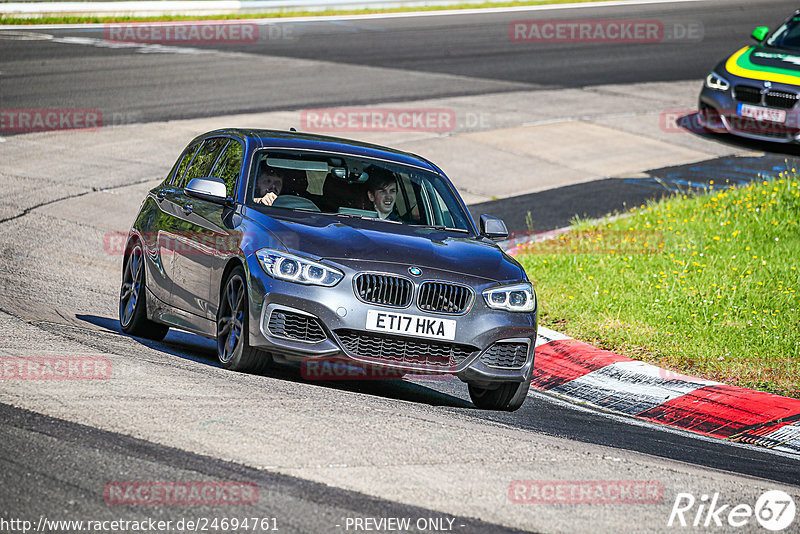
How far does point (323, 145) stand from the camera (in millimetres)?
8797

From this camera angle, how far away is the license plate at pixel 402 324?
724cm

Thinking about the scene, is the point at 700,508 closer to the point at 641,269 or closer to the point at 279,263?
the point at 279,263

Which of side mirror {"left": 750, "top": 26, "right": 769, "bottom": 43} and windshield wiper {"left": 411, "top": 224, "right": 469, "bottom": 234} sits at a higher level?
side mirror {"left": 750, "top": 26, "right": 769, "bottom": 43}

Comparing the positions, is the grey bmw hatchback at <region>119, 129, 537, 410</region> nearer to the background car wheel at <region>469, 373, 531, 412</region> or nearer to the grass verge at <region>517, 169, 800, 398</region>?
the background car wheel at <region>469, 373, 531, 412</region>

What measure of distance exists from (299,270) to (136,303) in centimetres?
255

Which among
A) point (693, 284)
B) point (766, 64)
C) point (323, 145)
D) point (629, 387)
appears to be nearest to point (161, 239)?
point (323, 145)

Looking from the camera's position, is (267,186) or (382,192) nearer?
(267,186)

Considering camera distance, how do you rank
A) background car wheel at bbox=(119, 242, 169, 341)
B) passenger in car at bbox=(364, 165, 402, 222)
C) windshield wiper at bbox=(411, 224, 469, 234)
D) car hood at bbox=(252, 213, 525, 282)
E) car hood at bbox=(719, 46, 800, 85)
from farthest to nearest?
car hood at bbox=(719, 46, 800, 85) → background car wheel at bbox=(119, 242, 169, 341) → passenger in car at bbox=(364, 165, 402, 222) → windshield wiper at bbox=(411, 224, 469, 234) → car hood at bbox=(252, 213, 525, 282)

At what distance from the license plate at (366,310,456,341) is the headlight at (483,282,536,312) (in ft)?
1.45

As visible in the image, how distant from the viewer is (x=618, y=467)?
6.20 m

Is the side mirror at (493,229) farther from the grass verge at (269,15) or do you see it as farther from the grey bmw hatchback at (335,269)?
the grass verge at (269,15)

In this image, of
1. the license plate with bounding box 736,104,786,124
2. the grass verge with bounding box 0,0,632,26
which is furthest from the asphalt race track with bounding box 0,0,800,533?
the grass verge with bounding box 0,0,632,26

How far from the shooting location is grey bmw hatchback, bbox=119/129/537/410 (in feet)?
23.9

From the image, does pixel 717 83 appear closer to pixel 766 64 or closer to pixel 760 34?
pixel 766 64
